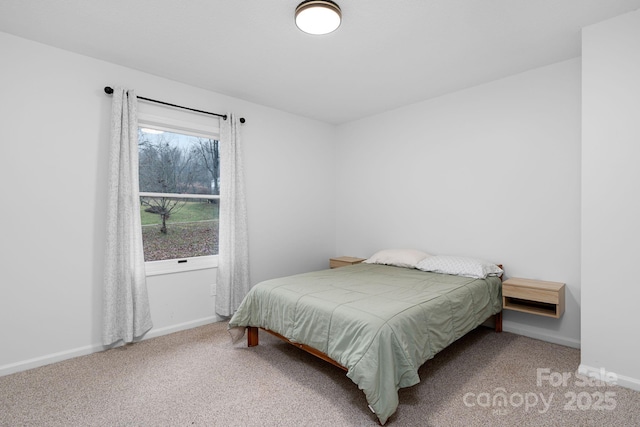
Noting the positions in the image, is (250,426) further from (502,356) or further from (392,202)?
(392,202)

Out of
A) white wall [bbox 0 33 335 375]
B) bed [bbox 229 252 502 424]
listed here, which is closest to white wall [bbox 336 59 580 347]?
bed [bbox 229 252 502 424]

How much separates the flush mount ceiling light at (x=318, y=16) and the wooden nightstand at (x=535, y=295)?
2.66 m

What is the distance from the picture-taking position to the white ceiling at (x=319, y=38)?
2.09 meters

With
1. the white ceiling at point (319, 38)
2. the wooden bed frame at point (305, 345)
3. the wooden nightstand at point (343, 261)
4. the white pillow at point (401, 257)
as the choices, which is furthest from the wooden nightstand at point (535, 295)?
the white ceiling at point (319, 38)

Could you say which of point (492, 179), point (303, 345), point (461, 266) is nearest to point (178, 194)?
point (303, 345)

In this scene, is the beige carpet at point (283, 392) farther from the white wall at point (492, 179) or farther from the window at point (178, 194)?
the window at point (178, 194)

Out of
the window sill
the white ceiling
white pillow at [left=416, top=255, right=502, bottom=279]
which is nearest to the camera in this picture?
the white ceiling

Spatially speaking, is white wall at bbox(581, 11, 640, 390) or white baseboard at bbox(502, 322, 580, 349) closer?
white wall at bbox(581, 11, 640, 390)

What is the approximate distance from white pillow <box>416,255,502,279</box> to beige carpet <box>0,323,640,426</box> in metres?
0.68

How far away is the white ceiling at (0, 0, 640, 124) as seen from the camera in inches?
82.2

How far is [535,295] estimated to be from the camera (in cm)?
268

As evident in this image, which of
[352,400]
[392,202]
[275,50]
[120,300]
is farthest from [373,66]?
[120,300]

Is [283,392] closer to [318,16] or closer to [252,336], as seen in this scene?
[252,336]

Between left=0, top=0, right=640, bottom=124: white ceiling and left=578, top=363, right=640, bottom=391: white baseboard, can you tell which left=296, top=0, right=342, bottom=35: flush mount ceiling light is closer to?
left=0, top=0, right=640, bottom=124: white ceiling
